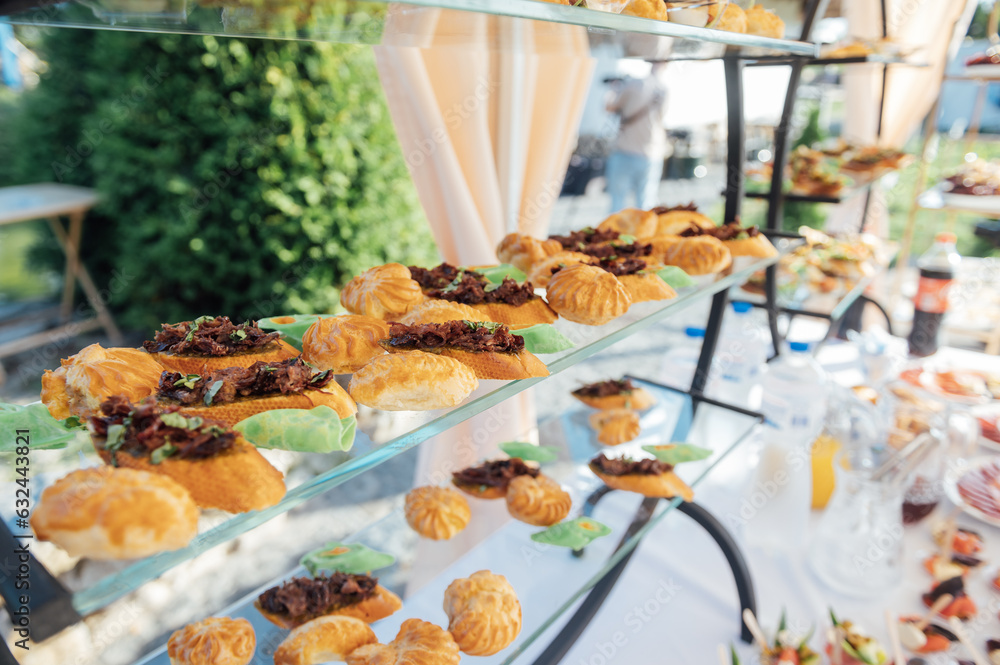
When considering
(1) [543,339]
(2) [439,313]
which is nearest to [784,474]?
(1) [543,339]

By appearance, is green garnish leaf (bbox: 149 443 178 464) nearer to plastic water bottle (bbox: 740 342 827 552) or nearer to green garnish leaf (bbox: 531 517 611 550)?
green garnish leaf (bbox: 531 517 611 550)

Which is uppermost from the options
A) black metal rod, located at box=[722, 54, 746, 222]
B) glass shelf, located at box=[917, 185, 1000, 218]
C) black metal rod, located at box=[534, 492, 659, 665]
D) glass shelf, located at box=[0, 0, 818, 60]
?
glass shelf, located at box=[0, 0, 818, 60]

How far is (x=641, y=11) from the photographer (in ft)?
2.93

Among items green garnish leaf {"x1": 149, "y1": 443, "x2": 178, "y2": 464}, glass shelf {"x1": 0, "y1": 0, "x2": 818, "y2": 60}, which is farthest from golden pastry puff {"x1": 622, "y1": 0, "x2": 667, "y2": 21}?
green garnish leaf {"x1": 149, "y1": 443, "x2": 178, "y2": 464}

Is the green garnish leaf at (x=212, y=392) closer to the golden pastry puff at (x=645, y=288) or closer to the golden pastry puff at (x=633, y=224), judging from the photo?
the golden pastry puff at (x=645, y=288)

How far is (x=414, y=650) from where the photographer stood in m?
0.82

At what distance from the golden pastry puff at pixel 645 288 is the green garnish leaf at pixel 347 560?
2.11 feet

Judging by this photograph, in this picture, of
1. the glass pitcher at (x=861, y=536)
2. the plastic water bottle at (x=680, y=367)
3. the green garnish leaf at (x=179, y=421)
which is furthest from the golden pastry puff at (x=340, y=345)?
the plastic water bottle at (x=680, y=367)

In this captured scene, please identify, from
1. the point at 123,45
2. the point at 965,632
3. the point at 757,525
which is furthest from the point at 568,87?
the point at 123,45

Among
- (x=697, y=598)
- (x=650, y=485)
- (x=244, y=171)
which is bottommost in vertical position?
(x=697, y=598)

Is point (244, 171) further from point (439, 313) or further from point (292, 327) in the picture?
point (439, 313)

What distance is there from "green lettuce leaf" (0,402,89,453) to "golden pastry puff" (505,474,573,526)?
0.76 metres

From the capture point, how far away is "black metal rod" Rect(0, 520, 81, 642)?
1.31 feet

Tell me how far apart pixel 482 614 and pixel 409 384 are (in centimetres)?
42
